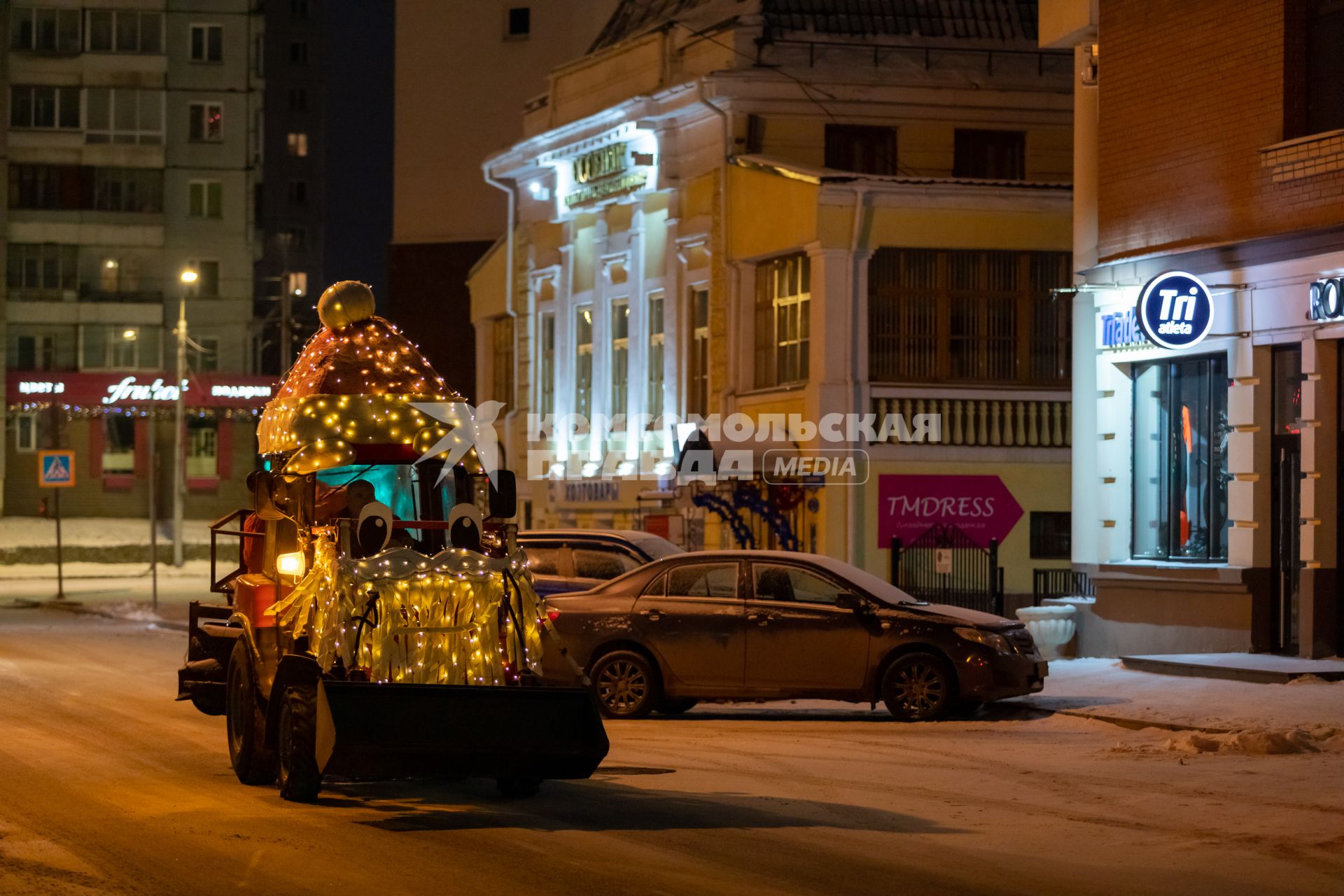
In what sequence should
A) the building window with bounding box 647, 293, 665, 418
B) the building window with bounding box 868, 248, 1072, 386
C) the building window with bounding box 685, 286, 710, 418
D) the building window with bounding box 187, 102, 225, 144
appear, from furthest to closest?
the building window with bounding box 187, 102, 225, 144, the building window with bounding box 647, 293, 665, 418, the building window with bounding box 685, 286, 710, 418, the building window with bounding box 868, 248, 1072, 386

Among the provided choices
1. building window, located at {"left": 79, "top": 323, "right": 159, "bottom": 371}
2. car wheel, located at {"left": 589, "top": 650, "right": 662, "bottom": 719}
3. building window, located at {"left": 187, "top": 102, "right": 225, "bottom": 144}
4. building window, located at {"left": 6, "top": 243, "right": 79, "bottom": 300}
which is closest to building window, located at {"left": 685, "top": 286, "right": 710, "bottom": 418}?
car wheel, located at {"left": 589, "top": 650, "right": 662, "bottom": 719}

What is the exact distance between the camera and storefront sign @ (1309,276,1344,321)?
19844 mm

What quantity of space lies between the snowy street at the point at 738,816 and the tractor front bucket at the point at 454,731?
1.22 feet

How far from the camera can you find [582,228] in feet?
130

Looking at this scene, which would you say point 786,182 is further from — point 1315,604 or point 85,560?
point 85,560

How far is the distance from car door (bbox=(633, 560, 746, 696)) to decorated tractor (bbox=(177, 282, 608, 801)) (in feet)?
16.3

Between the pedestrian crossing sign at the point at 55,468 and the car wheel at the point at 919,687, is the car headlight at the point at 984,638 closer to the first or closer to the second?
the car wheel at the point at 919,687

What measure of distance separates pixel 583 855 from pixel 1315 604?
12.5 m


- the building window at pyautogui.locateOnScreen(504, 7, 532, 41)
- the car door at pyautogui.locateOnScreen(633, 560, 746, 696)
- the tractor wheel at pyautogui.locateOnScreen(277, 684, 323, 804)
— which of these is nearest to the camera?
the tractor wheel at pyautogui.locateOnScreen(277, 684, 323, 804)

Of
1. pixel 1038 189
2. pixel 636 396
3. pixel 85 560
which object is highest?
pixel 1038 189

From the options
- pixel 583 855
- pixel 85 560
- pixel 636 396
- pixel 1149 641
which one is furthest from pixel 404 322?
pixel 583 855

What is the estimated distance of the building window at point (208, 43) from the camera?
7225cm

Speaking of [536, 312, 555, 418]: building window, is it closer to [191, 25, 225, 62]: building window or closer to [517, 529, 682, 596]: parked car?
[517, 529, 682, 596]: parked car

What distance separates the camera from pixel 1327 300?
20.0 m
